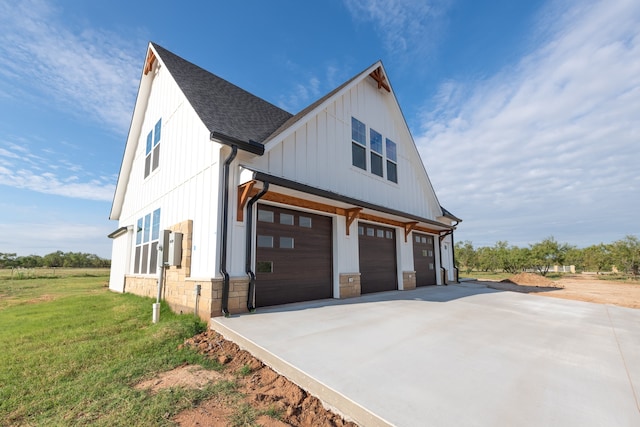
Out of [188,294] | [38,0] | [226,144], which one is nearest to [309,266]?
[188,294]

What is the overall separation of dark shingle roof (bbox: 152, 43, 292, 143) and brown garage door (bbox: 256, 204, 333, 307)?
2101 millimetres

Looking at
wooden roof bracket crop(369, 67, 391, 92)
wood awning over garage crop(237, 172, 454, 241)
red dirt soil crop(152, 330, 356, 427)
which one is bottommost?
red dirt soil crop(152, 330, 356, 427)

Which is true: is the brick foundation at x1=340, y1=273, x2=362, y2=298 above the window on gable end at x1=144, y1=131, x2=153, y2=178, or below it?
below

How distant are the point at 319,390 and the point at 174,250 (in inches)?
203

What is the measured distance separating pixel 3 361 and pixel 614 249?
4375 cm

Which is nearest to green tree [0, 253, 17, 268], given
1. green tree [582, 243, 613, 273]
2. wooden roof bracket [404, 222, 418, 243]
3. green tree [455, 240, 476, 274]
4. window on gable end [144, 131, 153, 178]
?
window on gable end [144, 131, 153, 178]

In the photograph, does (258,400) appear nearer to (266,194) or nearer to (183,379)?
(183,379)

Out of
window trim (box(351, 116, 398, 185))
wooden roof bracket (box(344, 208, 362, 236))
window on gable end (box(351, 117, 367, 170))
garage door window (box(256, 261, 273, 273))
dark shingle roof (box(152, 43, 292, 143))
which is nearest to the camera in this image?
garage door window (box(256, 261, 273, 273))

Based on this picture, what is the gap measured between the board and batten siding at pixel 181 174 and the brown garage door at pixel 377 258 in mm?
5088

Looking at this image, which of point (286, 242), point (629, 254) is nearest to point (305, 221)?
point (286, 242)

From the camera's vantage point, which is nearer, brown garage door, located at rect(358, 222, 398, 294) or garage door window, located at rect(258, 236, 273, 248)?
garage door window, located at rect(258, 236, 273, 248)

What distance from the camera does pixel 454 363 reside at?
129 inches

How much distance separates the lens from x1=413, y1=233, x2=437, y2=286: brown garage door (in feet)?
39.8

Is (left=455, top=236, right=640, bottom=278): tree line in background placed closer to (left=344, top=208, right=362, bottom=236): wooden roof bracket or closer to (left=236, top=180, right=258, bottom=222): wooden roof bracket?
(left=344, top=208, right=362, bottom=236): wooden roof bracket
